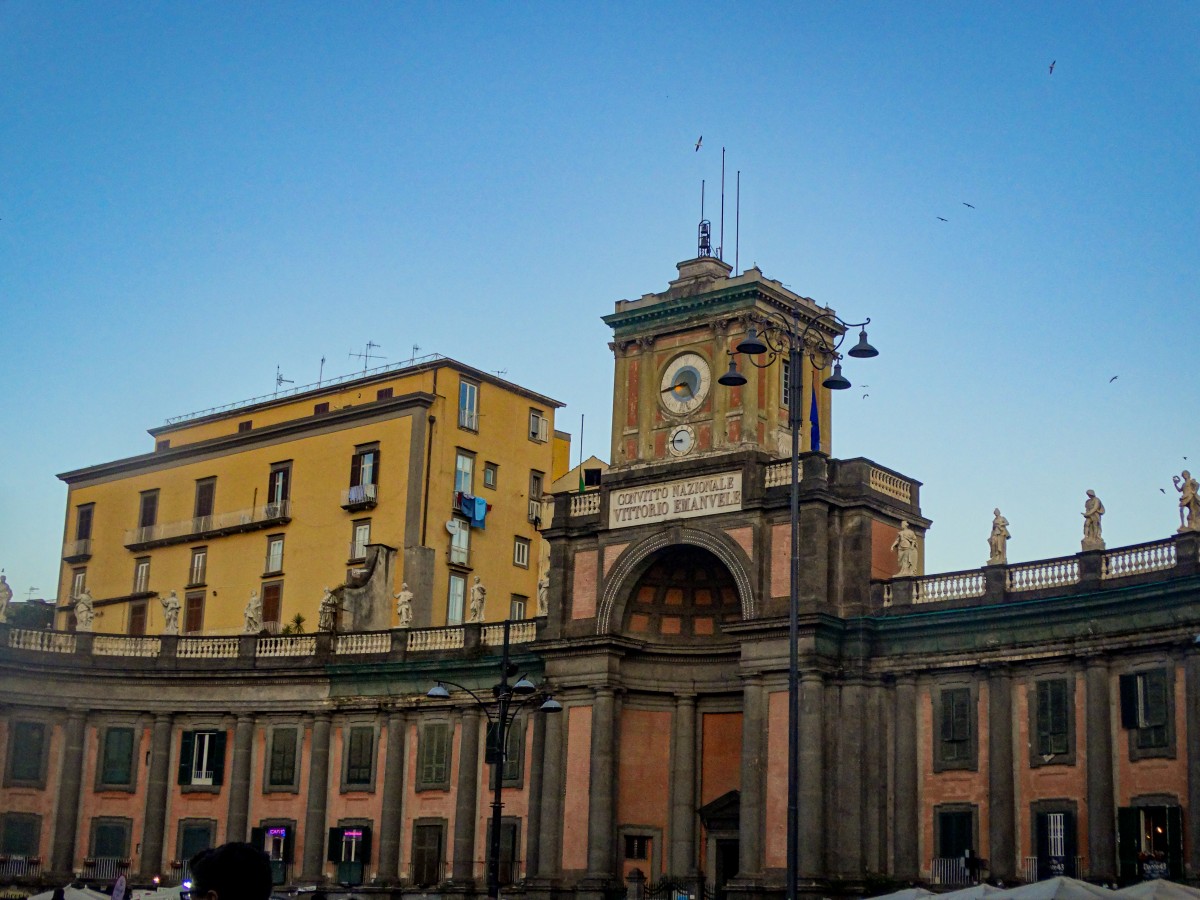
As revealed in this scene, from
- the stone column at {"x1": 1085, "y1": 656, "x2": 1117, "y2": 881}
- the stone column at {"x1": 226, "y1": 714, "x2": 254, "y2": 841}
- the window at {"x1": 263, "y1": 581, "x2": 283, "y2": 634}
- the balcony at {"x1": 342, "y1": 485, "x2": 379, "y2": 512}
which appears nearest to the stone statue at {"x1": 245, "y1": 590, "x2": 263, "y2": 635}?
the stone column at {"x1": 226, "y1": 714, "x2": 254, "y2": 841}

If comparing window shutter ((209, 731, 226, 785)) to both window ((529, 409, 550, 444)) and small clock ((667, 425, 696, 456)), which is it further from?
window ((529, 409, 550, 444))

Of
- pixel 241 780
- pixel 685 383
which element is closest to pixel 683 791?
pixel 685 383

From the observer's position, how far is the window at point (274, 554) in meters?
67.4

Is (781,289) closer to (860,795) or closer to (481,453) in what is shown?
(860,795)

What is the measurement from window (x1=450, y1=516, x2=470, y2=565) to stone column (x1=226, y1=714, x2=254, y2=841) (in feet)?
37.5

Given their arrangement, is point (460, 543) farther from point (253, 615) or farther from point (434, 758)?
point (434, 758)

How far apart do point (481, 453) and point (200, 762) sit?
17.5 m

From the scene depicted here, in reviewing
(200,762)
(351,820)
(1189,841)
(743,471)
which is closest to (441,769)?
(351,820)

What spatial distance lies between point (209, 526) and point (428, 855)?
2227cm

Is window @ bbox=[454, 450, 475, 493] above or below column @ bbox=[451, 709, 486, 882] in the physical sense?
above

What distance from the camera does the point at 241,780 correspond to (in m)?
56.7

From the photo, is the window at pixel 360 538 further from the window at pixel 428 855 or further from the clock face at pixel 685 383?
the clock face at pixel 685 383

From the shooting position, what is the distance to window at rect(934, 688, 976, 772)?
4344 cm

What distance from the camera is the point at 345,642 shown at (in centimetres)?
5800
